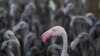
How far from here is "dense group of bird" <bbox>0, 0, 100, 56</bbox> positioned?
6199mm

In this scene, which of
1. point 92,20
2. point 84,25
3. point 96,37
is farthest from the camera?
point 92,20

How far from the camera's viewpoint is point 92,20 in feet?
29.1

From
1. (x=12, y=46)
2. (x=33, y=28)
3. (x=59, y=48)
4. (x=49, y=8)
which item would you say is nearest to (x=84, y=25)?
(x=33, y=28)

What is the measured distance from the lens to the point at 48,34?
212 inches

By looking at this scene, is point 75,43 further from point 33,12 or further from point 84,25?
point 33,12

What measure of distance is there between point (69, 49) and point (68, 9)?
4.25 m

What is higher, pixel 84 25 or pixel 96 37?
pixel 84 25

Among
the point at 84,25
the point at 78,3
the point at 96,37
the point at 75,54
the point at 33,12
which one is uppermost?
the point at 78,3

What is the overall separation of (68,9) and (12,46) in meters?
4.72

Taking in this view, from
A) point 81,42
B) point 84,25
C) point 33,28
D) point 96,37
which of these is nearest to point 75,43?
point 81,42

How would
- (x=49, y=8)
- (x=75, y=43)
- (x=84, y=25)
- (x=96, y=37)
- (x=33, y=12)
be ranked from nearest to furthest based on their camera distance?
(x=75, y=43) → (x=96, y=37) → (x=84, y=25) → (x=33, y=12) → (x=49, y=8)

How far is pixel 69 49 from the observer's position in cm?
657

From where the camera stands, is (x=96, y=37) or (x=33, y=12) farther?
(x=33, y=12)

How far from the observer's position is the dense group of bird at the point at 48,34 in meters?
6.20
